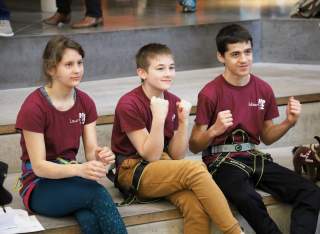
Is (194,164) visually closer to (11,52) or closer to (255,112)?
(255,112)

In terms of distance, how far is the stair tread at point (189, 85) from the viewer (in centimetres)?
362

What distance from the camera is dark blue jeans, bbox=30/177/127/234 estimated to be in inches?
104

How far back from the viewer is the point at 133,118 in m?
2.87

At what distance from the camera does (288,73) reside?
171 inches

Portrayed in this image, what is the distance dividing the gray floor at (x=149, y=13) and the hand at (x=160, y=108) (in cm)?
167

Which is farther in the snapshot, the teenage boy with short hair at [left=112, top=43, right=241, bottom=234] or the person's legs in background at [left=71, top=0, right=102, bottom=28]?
the person's legs in background at [left=71, top=0, right=102, bottom=28]

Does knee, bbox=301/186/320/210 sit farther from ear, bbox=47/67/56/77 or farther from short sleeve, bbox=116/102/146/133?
ear, bbox=47/67/56/77

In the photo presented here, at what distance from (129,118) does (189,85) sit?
122cm

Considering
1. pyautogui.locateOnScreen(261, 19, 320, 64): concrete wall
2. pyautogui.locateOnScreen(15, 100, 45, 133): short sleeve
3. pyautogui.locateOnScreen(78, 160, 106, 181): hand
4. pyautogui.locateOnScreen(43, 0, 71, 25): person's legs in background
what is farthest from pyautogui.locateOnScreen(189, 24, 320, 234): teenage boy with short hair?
pyautogui.locateOnScreen(43, 0, 71, 25): person's legs in background

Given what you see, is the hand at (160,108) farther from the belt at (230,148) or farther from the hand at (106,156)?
the belt at (230,148)

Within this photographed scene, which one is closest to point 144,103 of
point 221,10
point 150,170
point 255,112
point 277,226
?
point 150,170

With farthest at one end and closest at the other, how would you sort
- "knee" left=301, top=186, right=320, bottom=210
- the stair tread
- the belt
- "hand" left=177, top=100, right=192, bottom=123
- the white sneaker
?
the white sneaker → the stair tread → the belt → "knee" left=301, top=186, right=320, bottom=210 → "hand" left=177, top=100, right=192, bottom=123

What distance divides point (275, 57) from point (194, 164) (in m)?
2.05

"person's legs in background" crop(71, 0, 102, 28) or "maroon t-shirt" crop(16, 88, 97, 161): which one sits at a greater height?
"person's legs in background" crop(71, 0, 102, 28)
